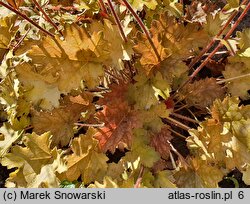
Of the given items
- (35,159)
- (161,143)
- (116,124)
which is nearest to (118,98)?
(116,124)

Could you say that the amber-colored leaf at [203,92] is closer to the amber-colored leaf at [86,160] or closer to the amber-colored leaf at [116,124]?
the amber-colored leaf at [116,124]

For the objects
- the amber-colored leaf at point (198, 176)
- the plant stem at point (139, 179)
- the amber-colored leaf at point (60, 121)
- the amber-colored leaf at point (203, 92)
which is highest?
the amber-colored leaf at point (60, 121)

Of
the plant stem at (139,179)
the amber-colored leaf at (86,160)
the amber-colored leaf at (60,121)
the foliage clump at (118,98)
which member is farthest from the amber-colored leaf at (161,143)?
the amber-colored leaf at (60,121)

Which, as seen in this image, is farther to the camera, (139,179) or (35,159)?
(35,159)

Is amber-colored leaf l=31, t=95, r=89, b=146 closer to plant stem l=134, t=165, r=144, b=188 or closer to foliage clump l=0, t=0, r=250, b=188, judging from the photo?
foliage clump l=0, t=0, r=250, b=188

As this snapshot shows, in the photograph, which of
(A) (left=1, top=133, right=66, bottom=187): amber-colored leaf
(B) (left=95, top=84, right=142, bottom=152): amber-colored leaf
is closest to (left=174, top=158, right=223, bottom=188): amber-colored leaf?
(B) (left=95, top=84, right=142, bottom=152): amber-colored leaf

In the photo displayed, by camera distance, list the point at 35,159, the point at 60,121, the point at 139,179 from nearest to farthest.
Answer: the point at 139,179, the point at 35,159, the point at 60,121

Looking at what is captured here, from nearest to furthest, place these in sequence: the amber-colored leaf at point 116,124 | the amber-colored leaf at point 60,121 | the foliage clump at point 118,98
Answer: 1. the foliage clump at point 118,98
2. the amber-colored leaf at point 116,124
3. the amber-colored leaf at point 60,121

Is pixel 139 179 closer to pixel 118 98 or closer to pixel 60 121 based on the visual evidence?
pixel 118 98

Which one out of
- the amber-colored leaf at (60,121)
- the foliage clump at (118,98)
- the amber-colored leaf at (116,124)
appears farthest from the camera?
the amber-colored leaf at (60,121)

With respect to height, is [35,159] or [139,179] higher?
[35,159]

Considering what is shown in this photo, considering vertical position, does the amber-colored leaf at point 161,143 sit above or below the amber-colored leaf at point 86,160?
below
